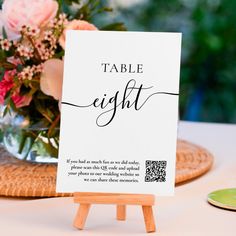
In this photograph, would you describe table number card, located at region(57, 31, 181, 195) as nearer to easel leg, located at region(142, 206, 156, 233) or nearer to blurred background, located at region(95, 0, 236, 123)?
easel leg, located at region(142, 206, 156, 233)

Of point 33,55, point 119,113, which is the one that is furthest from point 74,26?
point 119,113

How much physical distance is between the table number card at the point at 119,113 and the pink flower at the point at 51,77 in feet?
0.75

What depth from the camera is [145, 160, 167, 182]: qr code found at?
0.87 meters

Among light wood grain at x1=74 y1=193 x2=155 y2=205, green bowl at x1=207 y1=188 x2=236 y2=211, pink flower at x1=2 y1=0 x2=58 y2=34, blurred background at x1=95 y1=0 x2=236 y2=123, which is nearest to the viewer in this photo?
light wood grain at x1=74 y1=193 x2=155 y2=205

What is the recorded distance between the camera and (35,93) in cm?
116

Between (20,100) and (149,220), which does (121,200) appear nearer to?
(149,220)

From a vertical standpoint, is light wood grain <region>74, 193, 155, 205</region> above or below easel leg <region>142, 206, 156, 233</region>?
above

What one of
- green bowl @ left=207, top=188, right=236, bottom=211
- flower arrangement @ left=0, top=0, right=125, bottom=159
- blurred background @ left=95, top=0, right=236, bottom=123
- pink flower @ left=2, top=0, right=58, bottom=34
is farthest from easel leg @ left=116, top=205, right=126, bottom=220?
blurred background @ left=95, top=0, right=236, bottom=123

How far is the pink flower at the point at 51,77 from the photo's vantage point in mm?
1110

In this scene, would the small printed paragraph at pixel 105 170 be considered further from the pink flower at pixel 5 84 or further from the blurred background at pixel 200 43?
the blurred background at pixel 200 43

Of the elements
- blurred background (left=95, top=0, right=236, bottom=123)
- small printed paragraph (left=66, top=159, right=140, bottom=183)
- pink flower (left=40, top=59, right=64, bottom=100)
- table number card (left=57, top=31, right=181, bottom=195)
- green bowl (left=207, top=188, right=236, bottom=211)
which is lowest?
green bowl (left=207, top=188, right=236, bottom=211)

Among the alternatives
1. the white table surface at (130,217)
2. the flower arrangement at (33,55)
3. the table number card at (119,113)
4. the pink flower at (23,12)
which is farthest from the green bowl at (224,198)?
the pink flower at (23,12)

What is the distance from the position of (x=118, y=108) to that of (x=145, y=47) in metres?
0.09

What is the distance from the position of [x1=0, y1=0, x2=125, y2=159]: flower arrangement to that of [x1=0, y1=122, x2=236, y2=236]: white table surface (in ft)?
0.63
